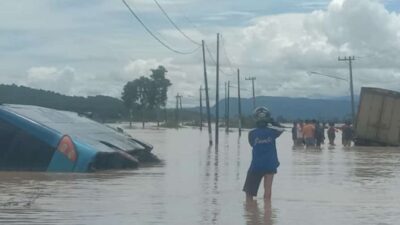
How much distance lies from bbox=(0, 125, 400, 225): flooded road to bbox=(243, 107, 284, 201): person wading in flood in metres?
0.48

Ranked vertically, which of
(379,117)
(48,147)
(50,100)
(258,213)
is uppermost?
(50,100)

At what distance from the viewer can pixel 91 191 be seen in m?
16.4

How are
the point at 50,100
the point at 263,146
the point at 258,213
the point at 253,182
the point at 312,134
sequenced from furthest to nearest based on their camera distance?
the point at 50,100 → the point at 312,134 → the point at 253,182 → the point at 263,146 → the point at 258,213

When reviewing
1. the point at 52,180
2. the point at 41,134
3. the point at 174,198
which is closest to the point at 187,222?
the point at 174,198

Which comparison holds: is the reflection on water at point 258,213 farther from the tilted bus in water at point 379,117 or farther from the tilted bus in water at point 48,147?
the tilted bus in water at point 379,117

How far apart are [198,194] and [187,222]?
4.38 metres

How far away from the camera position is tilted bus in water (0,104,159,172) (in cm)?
2159

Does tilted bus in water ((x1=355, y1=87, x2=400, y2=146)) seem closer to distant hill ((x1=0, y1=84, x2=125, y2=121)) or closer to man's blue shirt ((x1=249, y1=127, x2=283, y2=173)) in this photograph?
distant hill ((x1=0, y1=84, x2=125, y2=121))

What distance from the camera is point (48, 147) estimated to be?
22047 millimetres

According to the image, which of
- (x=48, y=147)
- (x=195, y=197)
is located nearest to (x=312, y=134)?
(x=48, y=147)

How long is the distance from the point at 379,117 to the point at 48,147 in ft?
75.2

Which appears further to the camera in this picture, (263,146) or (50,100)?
(50,100)

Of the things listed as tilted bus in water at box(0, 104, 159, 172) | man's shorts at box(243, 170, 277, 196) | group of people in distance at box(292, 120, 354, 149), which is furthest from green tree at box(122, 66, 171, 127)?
man's shorts at box(243, 170, 277, 196)

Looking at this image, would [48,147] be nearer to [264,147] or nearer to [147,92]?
[264,147]
